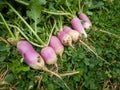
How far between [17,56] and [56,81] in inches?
13.1

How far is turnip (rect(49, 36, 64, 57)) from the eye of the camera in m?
2.31

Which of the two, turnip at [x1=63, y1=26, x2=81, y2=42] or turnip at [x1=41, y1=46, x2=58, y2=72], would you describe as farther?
turnip at [x1=63, y1=26, x2=81, y2=42]

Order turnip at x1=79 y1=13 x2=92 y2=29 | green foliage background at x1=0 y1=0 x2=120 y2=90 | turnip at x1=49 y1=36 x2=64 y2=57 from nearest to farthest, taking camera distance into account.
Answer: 1. green foliage background at x1=0 y1=0 x2=120 y2=90
2. turnip at x1=49 y1=36 x2=64 y2=57
3. turnip at x1=79 y1=13 x2=92 y2=29

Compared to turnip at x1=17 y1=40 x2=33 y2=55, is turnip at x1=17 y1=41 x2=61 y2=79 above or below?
below

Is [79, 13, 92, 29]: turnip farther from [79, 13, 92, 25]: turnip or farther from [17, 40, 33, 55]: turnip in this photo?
[17, 40, 33, 55]: turnip

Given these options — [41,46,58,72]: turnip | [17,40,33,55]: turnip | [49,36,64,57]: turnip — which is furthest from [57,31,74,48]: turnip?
[17,40,33,55]: turnip

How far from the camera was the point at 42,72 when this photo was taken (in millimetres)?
2219

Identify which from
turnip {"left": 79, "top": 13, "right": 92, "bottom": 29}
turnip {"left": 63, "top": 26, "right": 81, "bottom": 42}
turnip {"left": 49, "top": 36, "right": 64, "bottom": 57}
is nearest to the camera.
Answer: turnip {"left": 49, "top": 36, "right": 64, "bottom": 57}

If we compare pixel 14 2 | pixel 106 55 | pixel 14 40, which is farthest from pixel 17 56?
pixel 106 55

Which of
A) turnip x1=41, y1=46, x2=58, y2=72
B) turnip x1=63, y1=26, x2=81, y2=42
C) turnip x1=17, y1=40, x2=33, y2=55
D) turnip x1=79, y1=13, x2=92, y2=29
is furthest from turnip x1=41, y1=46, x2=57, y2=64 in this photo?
turnip x1=79, y1=13, x2=92, y2=29

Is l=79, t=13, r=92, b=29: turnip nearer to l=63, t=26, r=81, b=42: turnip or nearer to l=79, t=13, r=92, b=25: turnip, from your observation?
l=79, t=13, r=92, b=25: turnip

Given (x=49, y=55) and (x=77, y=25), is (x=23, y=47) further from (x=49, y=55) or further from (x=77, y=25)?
(x=77, y=25)

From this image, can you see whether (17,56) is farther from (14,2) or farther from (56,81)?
(14,2)

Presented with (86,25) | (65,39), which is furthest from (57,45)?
(86,25)
